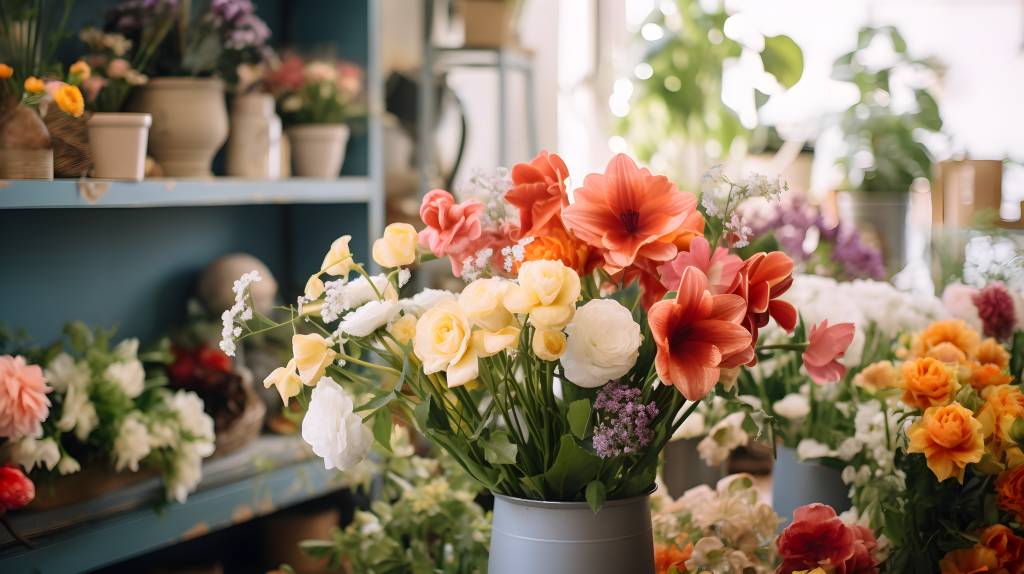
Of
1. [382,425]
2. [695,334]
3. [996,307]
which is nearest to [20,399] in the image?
[382,425]

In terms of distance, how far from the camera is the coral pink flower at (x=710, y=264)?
523 millimetres

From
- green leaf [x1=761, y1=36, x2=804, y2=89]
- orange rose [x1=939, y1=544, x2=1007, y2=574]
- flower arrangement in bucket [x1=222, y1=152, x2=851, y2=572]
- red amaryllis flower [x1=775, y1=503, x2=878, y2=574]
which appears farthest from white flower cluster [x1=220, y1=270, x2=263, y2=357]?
green leaf [x1=761, y1=36, x2=804, y2=89]

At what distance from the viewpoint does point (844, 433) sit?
0.88 meters

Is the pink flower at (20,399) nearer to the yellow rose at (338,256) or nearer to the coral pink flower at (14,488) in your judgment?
the coral pink flower at (14,488)

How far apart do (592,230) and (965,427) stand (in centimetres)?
36

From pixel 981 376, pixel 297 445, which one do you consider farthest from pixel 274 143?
pixel 981 376

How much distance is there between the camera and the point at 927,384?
0.69m

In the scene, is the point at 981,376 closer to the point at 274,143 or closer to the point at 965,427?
the point at 965,427

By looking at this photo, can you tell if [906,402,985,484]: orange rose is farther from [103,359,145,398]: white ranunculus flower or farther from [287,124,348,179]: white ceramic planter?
[287,124,348,179]: white ceramic planter

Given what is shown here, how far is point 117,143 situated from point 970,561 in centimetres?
115

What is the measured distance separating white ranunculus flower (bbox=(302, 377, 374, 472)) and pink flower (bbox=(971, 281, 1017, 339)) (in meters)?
0.83

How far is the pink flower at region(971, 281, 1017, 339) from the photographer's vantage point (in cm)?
98

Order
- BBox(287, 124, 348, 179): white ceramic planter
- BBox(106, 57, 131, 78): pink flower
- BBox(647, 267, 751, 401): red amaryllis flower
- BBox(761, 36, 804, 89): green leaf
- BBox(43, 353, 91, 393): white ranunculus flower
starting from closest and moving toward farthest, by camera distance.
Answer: BBox(647, 267, 751, 401): red amaryllis flower
BBox(43, 353, 91, 393): white ranunculus flower
BBox(106, 57, 131, 78): pink flower
BBox(287, 124, 348, 179): white ceramic planter
BBox(761, 36, 804, 89): green leaf

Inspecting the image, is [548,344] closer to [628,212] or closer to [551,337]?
[551,337]
